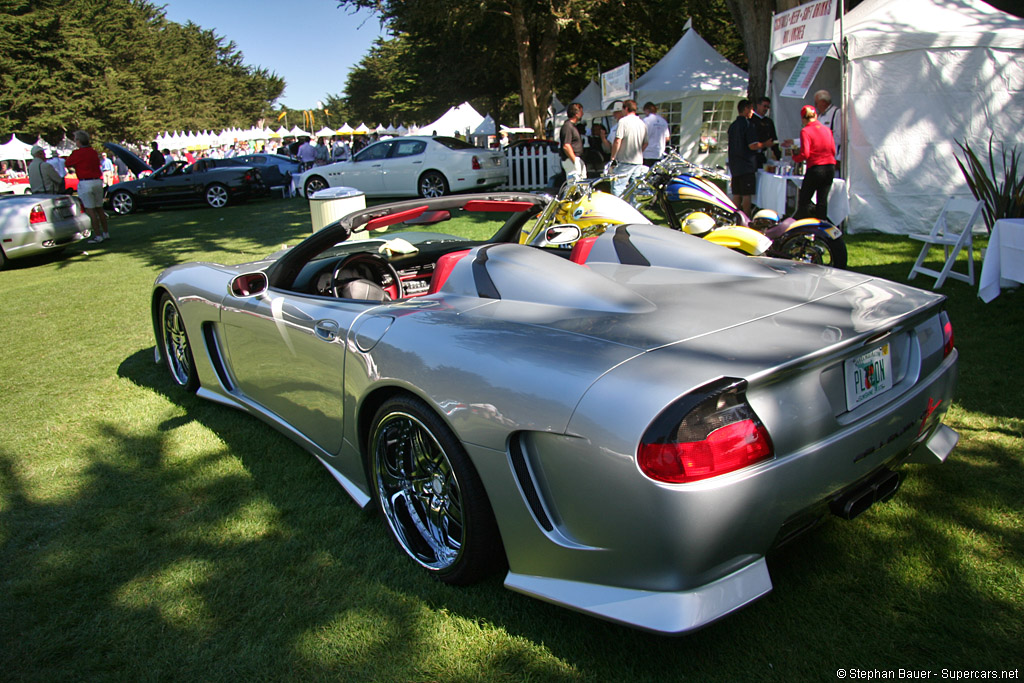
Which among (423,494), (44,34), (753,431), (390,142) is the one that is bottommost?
A: (423,494)

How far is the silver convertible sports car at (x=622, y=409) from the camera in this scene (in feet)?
5.37

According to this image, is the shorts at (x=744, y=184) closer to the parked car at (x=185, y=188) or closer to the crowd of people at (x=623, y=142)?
the crowd of people at (x=623, y=142)

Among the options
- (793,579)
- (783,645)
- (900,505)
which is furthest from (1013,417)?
(783,645)

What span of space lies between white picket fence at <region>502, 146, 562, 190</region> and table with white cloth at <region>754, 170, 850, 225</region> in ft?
20.0

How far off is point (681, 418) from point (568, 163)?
1153 centimetres

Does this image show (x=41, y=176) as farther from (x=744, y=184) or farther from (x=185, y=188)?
(x=744, y=184)

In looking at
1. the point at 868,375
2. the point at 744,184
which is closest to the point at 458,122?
the point at 744,184

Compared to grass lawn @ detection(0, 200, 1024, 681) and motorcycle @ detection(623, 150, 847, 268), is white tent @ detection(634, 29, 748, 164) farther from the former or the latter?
grass lawn @ detection(0, 200, 1024, 681)

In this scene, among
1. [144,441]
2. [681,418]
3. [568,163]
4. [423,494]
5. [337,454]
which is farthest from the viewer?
[568,163]

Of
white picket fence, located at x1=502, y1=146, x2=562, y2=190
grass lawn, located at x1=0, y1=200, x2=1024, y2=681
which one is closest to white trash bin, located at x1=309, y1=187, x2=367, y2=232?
grass lawn, located at x1=0, y1=200, x2=1024, y2=681

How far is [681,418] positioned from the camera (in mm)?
1604

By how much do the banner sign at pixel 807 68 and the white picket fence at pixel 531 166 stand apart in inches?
281

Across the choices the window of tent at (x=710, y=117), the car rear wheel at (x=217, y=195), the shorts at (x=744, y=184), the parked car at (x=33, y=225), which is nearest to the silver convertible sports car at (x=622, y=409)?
the shorts at (x=744, y=184)

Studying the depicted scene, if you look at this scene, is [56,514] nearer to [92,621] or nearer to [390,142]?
[92,621]
